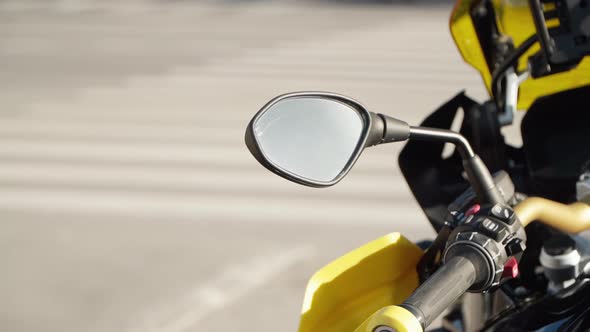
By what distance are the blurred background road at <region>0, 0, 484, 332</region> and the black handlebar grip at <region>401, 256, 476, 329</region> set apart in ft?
8.44

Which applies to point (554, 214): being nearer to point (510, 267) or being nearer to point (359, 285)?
point (510, 267)

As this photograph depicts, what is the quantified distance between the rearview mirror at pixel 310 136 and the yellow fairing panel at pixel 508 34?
1.15m

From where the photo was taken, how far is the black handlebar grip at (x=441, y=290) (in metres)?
1.32

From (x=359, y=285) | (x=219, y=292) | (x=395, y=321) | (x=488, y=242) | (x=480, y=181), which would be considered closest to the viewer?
(x=395, y=321)

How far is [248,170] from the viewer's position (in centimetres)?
623

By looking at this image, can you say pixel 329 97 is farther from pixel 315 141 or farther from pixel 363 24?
pixel 363 24

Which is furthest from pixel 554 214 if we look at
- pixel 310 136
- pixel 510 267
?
pixel 310 136

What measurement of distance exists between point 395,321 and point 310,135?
0.41m

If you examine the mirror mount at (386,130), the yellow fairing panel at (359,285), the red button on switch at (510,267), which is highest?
the mirror mount at (386,130)

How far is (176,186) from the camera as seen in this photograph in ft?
19.0

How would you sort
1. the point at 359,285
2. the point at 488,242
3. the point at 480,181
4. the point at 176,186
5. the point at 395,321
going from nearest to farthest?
the point at 395,321 → the point at 488,242 → the point at 480,181 → the point at 359,285 → the point at 176,186

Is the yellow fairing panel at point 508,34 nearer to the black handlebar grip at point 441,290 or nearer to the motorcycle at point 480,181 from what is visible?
the motorcycle at point 480,181

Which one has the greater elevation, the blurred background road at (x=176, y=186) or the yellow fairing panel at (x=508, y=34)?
the yellow fairing panel at (x=508, y=34)

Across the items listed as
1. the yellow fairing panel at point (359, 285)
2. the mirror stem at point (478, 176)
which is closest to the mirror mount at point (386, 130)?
the mirror stem at point (478, 176)
